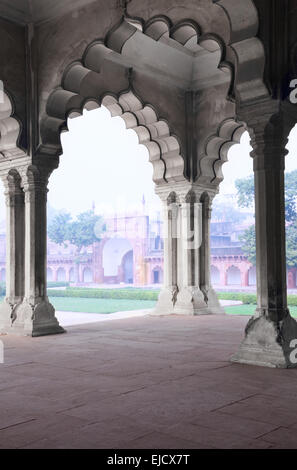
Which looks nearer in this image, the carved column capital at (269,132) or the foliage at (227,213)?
the carved column capital at (269,132)

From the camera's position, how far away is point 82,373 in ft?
17.5

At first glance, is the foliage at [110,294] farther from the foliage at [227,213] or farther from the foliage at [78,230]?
the foliage at [227,213]

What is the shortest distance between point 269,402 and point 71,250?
5702 cm

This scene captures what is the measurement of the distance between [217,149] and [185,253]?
247cm

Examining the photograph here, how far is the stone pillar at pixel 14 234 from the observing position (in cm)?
907

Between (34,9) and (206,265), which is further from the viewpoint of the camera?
(206,265)

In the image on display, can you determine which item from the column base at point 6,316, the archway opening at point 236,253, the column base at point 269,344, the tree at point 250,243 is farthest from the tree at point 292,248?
the column base at point 269,344

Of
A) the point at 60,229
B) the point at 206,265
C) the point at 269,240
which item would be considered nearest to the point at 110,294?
the point at 206,265

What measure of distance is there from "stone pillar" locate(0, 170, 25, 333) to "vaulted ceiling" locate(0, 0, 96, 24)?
8.26ft

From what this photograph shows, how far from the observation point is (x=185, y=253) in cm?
1177

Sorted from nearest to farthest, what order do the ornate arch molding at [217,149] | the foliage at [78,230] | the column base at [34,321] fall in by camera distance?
the column base at [34,321] < the ornate arch molding at [217,149] < the foliage at [78,230]

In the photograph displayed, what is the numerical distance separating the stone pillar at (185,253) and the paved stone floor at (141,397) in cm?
407

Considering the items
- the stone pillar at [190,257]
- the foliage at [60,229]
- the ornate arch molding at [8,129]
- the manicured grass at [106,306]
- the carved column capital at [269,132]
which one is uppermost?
the foliage at [60,229]

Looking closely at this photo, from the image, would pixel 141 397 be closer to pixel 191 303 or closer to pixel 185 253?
pixel 191 303
